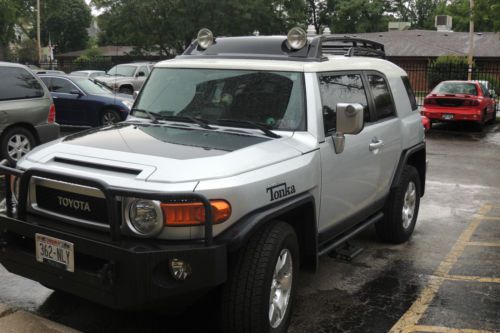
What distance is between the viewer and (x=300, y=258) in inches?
168

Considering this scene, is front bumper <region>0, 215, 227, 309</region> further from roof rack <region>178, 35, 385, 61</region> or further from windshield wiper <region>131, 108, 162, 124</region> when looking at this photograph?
roof rack <region>178, 35, 385, 61</region>

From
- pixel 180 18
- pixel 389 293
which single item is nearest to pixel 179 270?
pixel 389 293

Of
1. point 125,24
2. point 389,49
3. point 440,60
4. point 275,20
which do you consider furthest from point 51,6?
point 440,60

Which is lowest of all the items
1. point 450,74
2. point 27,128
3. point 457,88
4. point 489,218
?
point 489,218

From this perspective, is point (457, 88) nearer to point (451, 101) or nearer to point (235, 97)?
point (451, 101)

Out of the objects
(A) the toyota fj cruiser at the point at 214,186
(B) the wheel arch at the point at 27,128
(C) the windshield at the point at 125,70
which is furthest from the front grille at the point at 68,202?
(C) the windshield at the point at 125,70

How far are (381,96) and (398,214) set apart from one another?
1.20 m

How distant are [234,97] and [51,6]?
58.7 meters

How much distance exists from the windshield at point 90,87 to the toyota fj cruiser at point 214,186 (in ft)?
33.0

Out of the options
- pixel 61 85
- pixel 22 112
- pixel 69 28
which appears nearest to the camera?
pixel 22 112

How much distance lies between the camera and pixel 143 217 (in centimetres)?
333

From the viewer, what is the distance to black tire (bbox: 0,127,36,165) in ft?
30.2

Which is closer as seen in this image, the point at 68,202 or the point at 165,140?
the point at 68,202

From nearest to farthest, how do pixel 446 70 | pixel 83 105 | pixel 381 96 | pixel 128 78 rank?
pixel 381 96, pixel 83 105, pixel 128 78, pixel 446 70
